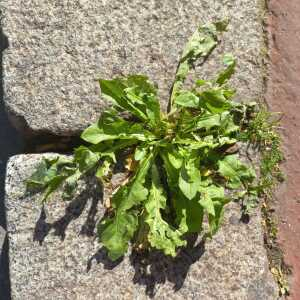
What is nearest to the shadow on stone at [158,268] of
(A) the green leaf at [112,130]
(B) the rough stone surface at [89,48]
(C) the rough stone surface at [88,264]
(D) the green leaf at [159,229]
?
(C) the rough stone surface at [88,264]

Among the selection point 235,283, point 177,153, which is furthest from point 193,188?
point 235,283

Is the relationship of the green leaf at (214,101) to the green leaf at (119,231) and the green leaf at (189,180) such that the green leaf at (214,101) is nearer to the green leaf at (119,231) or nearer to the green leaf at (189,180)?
the green leaf at (189,180)

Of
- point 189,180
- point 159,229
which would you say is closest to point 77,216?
point 159,229

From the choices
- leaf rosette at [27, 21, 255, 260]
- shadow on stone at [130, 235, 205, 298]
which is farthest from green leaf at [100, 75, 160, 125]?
shadow on stone at [130, 235, 205, 298]

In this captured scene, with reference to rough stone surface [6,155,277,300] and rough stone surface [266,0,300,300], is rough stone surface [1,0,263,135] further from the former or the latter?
rough stone surface [6,155,277,300]

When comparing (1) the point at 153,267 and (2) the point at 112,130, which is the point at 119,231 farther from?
(2) the point at 112,130
